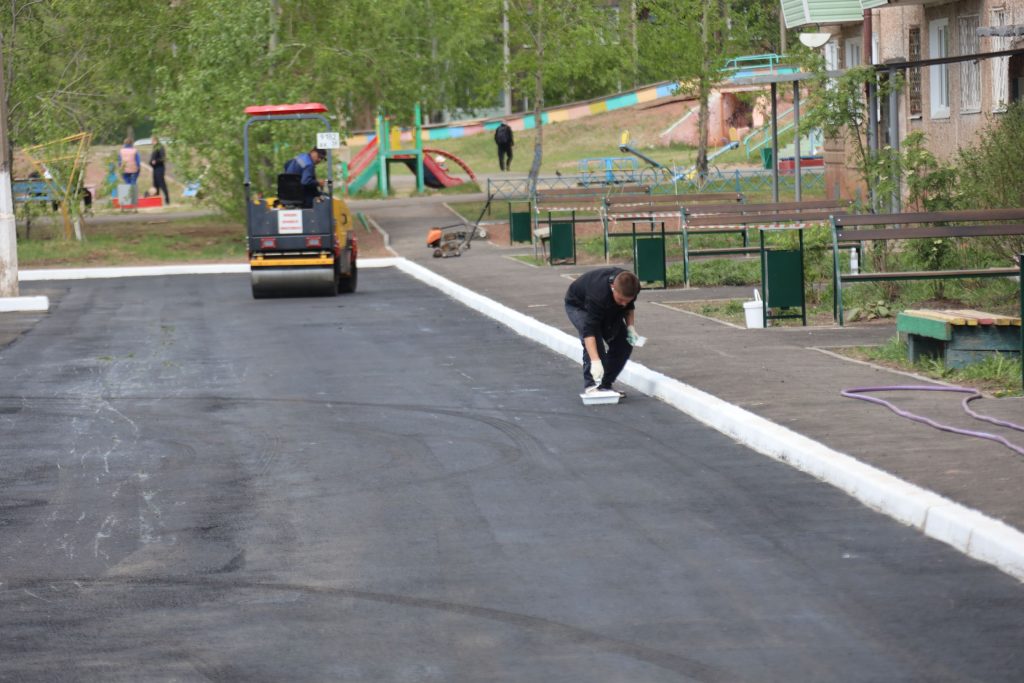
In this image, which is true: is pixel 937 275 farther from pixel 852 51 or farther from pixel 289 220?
pixel 852 51

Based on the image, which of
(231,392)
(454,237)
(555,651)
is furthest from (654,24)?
(555,651)

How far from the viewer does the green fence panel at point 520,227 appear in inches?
1388

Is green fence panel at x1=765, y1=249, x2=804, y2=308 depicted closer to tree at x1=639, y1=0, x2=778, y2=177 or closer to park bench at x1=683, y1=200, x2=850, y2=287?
park bench at x1=683, y1=200, x2=850, y2=287

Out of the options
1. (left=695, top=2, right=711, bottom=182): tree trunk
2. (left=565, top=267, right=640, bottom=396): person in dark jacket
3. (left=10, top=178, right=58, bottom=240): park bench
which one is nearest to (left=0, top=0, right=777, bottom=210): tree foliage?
(left=10, top=178, right=58, bottom=240): park bench

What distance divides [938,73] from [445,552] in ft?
77.6

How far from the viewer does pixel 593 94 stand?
274 feet

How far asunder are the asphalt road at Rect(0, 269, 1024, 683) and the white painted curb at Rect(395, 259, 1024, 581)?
12 centimetres

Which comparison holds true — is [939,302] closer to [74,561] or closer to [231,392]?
[231,392]

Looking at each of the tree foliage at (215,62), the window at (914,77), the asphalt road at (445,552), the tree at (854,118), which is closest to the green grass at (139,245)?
the tree foliage at (215,62)

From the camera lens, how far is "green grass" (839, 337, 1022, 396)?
12.3 meters

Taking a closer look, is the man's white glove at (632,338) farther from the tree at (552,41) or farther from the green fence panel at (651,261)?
the tree at (552,41)

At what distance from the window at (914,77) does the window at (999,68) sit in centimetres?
386

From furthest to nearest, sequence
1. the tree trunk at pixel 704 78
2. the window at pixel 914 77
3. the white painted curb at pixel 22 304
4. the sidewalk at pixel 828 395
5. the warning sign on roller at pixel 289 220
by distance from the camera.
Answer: the tree trunk at pixel 704 78 → the window at pixel 914 77 → the white painted curb at pixel 22 304 → the warning sign on roller at pixel 289 220 → the sidewalk at pixel 828 395

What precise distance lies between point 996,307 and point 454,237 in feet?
58.8
